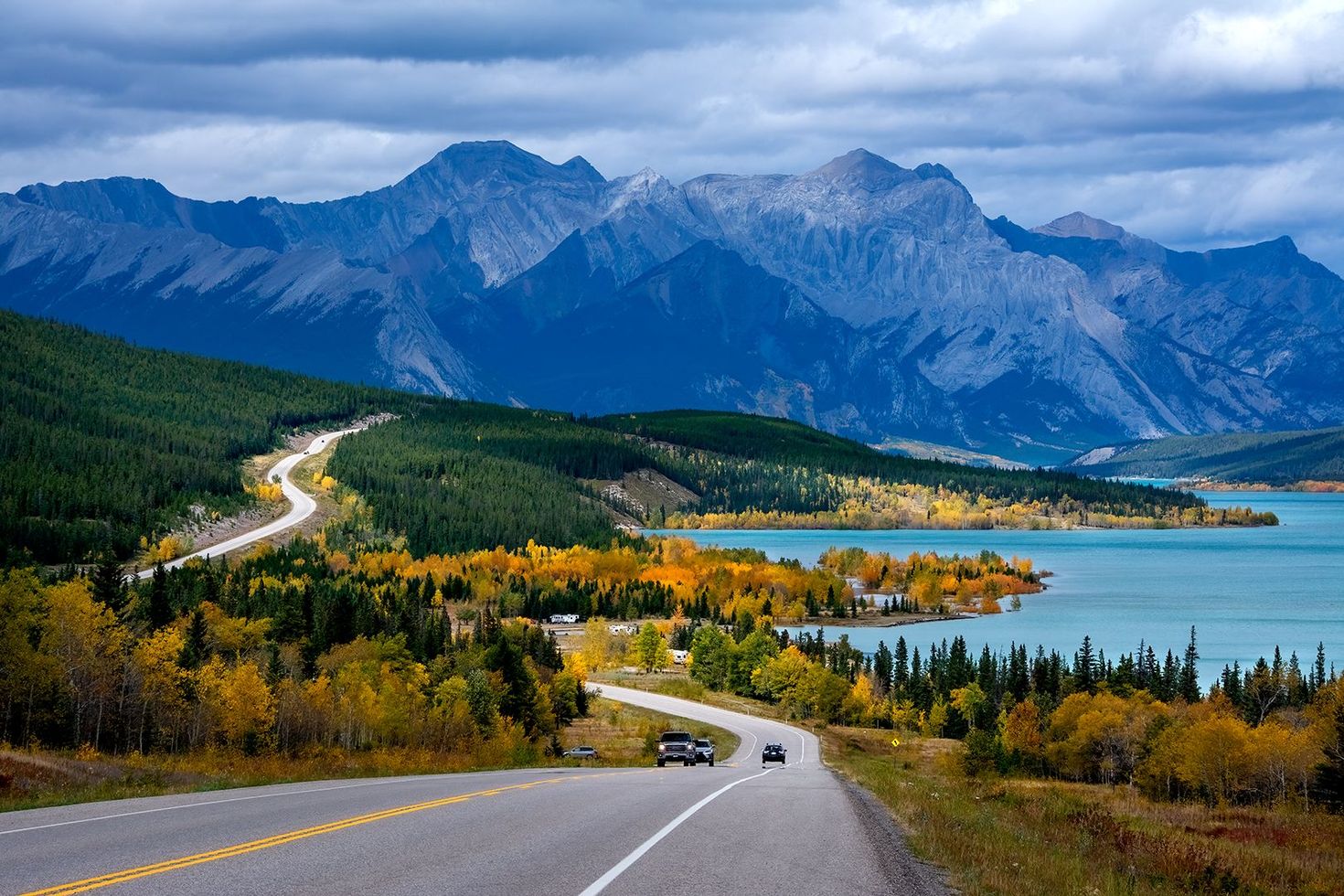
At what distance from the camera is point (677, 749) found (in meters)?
68.8

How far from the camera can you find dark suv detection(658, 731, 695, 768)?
68250 mm

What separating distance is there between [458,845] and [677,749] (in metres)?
46.7

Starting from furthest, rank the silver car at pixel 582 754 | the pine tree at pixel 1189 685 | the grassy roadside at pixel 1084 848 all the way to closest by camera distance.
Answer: the pine tree at pixel 1189 685 → the silver car at pixel 582 754 → the grassy roadside at pixel 1084 848

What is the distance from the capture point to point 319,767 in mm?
49969

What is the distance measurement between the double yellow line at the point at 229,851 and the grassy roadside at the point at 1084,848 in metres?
10.1

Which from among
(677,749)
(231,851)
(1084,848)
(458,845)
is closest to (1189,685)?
(677,749)

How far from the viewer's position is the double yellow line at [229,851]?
18625mm

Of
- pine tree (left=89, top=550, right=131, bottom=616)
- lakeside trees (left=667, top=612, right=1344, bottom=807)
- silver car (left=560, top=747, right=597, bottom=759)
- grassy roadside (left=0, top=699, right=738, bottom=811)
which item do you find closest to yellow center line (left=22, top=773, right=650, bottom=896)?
grassy roadside (left=0, top=699, right=738, bottom=811)

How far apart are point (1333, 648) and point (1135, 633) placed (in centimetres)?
2682

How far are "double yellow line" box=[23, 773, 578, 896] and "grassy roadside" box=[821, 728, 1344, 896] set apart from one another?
397 inches

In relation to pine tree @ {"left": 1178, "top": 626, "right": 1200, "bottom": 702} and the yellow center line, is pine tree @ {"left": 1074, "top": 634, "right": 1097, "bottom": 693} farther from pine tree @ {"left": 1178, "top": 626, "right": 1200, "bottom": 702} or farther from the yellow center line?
the yellow center line

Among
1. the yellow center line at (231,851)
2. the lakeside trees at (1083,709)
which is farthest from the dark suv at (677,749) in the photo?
the lakeside trees at (1083,709)

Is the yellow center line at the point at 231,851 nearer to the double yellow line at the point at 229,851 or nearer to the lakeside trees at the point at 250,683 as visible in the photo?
the double yellow line at the point at 229,851

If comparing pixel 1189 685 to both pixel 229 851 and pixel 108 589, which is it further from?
pixel 229 851
